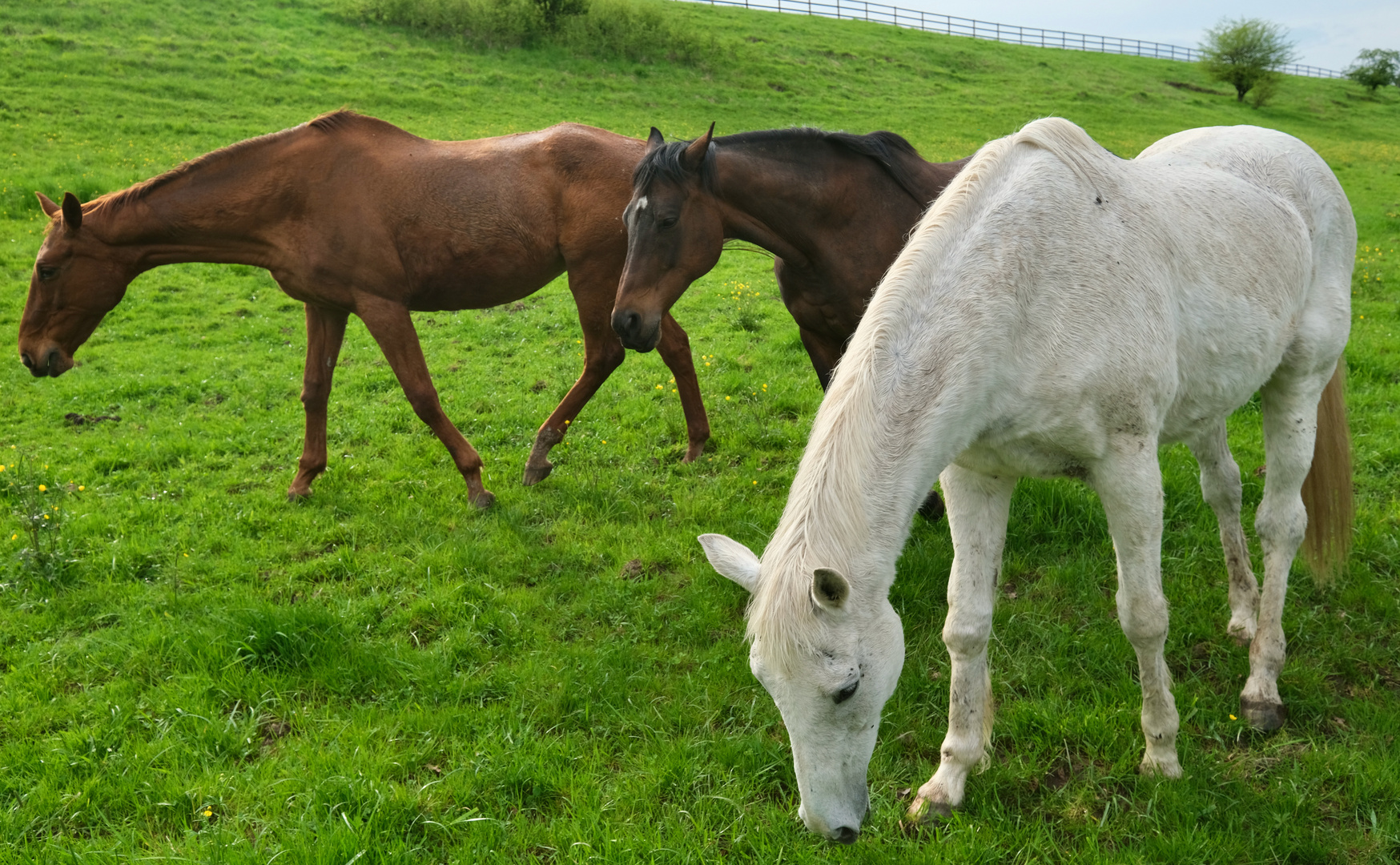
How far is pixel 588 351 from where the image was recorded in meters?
6.21

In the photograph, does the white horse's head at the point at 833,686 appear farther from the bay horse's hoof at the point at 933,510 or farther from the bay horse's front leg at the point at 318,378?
the bay horse's front leg at the point at 318,378

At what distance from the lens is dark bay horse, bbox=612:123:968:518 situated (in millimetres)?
4477

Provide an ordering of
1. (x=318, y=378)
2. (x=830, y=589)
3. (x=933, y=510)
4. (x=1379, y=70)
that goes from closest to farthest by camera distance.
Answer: (x=830, y=589) → (x=933, y=510) → (x=318, y=378) → (x=1379, y=70)

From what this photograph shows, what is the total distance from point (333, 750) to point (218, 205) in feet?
13.2

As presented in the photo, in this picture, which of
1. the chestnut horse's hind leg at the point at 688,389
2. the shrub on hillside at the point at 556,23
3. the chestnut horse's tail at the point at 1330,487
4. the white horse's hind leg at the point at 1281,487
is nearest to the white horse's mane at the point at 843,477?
the white horse's hind leg at the point at 1281,487

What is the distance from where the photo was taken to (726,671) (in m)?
3.86

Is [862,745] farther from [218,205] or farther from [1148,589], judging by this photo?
[218,205]

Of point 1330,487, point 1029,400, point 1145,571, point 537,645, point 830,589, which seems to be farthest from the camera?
point 537,645

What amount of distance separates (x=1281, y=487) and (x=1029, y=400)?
1.88m

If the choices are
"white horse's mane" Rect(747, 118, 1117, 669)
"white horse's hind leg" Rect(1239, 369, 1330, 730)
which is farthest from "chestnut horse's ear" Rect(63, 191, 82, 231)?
"white horse's hind leg" Rect(1239, 369, 1330, 730)

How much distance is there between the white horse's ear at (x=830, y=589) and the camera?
7.34ft

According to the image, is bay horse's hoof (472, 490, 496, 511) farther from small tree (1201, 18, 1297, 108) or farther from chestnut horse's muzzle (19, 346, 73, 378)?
small tree (1201, 18, 1297, 108)

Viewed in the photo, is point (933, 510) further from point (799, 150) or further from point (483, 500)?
point (483, 500)

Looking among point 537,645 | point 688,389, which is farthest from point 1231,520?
point 688,389
